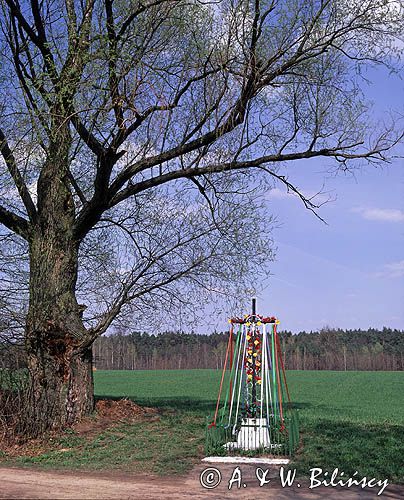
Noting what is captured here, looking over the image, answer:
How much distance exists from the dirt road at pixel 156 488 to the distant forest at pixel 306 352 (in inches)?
2208

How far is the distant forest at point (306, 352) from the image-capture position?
70.4 metres

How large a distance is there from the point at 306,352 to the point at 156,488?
66.9 meters

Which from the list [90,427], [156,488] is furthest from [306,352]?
[156,488]

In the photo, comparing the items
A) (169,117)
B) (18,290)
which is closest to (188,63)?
(169,117)

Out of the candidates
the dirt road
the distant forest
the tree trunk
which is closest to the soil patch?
the tree trunk

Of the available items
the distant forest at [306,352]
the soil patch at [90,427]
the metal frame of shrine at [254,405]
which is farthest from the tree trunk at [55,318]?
the distant forest at [306,352]

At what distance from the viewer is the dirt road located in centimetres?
903

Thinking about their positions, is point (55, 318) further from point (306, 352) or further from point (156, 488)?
point (306, 352)

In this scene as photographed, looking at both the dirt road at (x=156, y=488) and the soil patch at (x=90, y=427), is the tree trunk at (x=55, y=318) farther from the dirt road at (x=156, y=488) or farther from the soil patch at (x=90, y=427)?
the dirt road at (x=156, y=488)

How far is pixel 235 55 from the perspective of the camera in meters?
12.6

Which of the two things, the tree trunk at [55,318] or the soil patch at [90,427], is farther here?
the tree trunk at [55,318]

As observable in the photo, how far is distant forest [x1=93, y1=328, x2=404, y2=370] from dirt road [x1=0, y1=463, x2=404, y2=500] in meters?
56.1

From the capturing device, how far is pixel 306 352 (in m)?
74.9

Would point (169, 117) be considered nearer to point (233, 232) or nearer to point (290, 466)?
point (233, 232)
